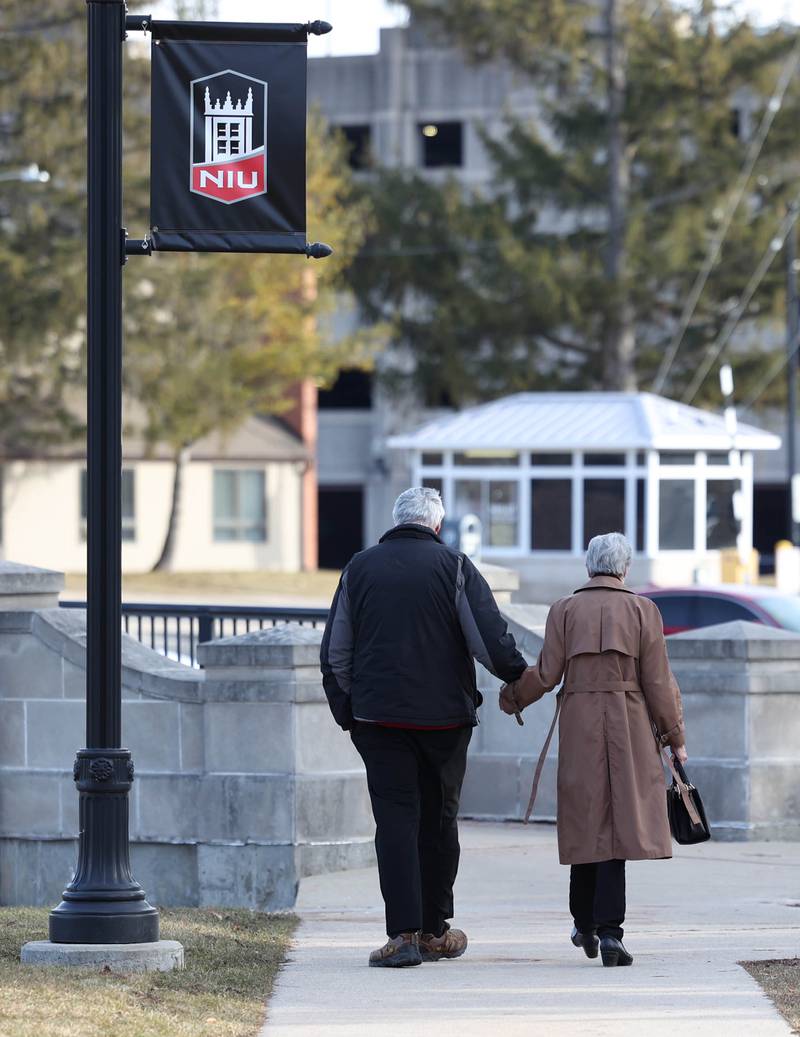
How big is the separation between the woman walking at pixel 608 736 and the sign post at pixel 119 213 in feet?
5.55

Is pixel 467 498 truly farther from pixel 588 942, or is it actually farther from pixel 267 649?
pixel 588 942

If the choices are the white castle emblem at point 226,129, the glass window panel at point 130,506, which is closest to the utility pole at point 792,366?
the glass window panel at point 130,506

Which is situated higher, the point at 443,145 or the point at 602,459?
the point at 443,145

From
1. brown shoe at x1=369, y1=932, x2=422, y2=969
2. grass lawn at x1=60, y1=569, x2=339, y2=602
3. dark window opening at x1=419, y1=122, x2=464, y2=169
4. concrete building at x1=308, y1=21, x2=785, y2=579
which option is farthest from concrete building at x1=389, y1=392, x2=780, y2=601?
brown shoe at x1=369, y1=932, x2=422, y2=969

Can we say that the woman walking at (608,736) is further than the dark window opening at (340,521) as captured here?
No

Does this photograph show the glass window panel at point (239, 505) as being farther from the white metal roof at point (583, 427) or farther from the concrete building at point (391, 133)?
the white metal roof at point (583, 427)

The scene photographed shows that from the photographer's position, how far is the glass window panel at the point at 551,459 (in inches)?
1414

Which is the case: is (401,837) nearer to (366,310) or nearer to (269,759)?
(269,759)

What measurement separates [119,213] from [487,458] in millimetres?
29253

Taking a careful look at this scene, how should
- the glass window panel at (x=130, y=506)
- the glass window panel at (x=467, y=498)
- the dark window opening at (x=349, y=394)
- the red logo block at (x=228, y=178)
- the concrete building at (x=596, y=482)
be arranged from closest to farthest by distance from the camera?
the red logo block at (x=228, y=178) < the concrete building at (x=596, y=482) < the glass window panel at (x=467, y=498) < the glass window panel at (x=130, y=506) < the dark window opening at (x=349, y=394)

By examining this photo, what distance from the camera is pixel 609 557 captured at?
7.72m

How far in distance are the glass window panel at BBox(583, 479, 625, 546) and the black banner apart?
93.1 feet

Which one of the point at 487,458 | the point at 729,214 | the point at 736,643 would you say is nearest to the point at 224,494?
the point at 487,458

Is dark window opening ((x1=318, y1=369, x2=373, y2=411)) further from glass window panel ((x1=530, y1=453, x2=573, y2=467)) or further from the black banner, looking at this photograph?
the black banner
